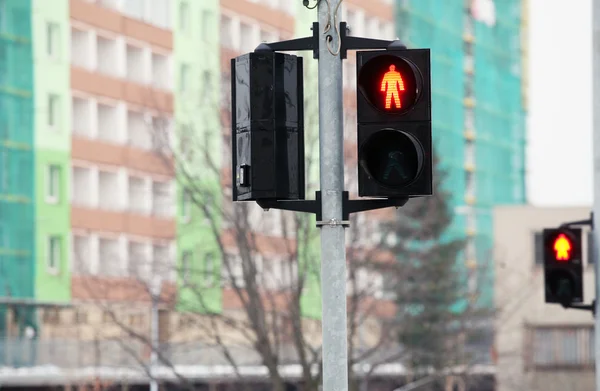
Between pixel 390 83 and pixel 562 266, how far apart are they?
9122 mm

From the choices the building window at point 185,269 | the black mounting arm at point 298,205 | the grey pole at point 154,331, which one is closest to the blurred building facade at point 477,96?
the grey pole at point 154,331

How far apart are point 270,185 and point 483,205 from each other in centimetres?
10758

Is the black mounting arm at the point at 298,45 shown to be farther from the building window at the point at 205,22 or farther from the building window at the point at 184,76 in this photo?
the building window at the point at 184,76

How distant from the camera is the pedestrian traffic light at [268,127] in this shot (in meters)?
8.60

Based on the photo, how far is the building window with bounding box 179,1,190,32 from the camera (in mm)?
73613

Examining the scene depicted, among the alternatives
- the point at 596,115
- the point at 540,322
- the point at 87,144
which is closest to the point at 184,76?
the point at 87,144

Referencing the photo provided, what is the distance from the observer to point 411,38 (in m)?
99.7

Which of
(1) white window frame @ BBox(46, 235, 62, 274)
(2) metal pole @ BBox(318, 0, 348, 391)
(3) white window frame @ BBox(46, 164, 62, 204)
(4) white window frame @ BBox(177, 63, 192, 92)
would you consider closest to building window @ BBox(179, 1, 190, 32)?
(4) white window frame @ BBox(177, 63, 192, 92)

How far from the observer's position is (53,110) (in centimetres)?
7062

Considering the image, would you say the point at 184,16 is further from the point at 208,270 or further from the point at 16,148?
the point at 208,270

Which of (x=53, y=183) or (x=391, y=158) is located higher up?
(x=53, y=183)

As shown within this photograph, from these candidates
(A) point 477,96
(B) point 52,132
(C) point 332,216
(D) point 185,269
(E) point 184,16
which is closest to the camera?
(C) point 332,216

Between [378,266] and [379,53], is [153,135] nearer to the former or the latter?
[378,266]

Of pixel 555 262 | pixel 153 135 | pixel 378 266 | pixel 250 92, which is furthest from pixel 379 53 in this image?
pixel 378 266
